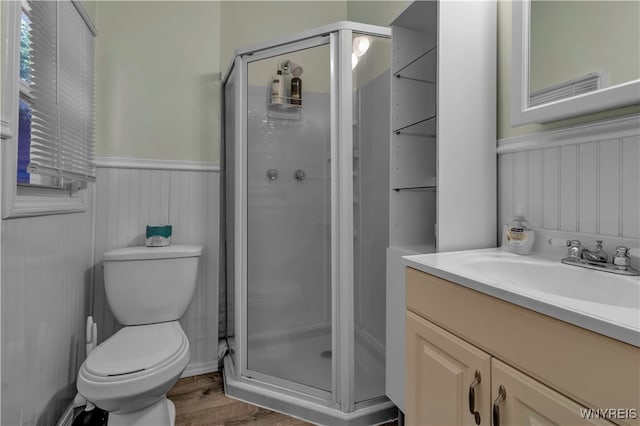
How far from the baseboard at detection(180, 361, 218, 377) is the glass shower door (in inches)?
15.6

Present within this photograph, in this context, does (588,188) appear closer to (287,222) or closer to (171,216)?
(287,222)

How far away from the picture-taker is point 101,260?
1.85 m

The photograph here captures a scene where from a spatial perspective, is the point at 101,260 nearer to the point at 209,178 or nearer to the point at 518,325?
the point at 209,178


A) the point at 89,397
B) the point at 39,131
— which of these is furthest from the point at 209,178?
the point at 89,397

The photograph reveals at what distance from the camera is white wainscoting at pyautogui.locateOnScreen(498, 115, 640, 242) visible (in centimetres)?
87

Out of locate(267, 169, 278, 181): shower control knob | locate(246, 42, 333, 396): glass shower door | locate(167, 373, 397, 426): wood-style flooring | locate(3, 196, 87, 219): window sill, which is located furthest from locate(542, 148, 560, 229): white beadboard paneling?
locate(3, 196, 87, 219): window sill

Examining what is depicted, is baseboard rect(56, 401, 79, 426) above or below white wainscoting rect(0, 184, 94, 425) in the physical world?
below

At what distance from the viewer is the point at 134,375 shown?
121 cm

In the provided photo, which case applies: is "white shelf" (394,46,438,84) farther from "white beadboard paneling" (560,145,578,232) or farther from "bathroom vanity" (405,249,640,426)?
"bathroom vanity" (405,249,640,426)

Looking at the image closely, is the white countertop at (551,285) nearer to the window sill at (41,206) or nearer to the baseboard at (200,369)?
the window sill at (41,206)

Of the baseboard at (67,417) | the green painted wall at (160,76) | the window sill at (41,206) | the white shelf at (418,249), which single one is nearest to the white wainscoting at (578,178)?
the white shelf at (418,249)

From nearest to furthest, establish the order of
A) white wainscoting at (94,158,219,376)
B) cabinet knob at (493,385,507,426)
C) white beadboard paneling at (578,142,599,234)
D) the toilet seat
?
cabinet knob at (493,385,507,426), white beadboard paneling at (578,142,599,234), the toilet seat, white wainscoting at (94,158,219,376)

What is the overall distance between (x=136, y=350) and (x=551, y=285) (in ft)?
5.10

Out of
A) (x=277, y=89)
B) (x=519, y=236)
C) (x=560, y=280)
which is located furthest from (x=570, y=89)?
(x=277, y=89)
